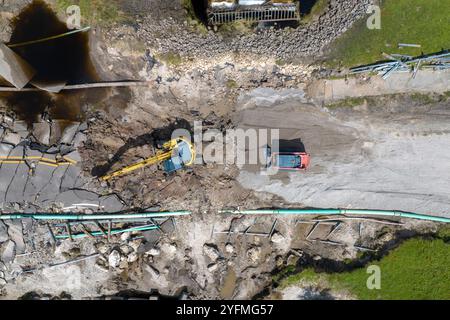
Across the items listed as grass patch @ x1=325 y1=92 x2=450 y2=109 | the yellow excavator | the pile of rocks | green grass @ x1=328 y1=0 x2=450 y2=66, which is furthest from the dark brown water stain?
green grass @ x1=328 y1=0 x2=450 y2=66

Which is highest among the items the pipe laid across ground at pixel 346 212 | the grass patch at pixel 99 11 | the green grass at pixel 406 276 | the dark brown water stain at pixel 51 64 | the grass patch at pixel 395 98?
the grass patch at pixel 99 11

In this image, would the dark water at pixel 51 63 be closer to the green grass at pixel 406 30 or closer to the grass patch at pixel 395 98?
the grass patch at pixel 395 98

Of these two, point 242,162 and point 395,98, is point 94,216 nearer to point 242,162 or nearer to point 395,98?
point 242,162

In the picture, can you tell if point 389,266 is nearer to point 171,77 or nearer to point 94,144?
point 171,77

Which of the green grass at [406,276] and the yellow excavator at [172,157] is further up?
the yellow excavator at [172,157]

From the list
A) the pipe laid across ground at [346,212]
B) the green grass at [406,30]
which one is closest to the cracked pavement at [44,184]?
the pipe laid across ground at [346,212]
